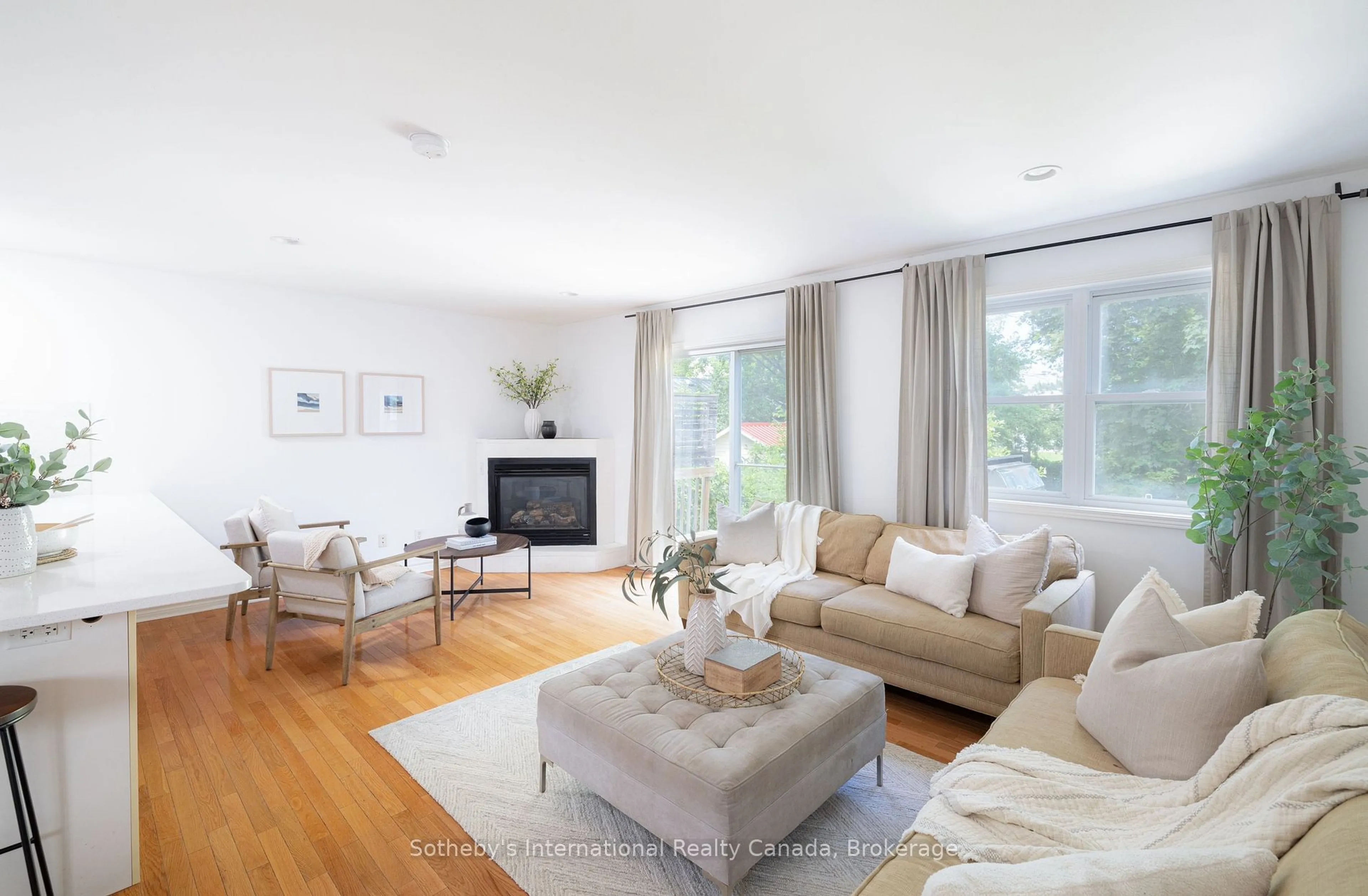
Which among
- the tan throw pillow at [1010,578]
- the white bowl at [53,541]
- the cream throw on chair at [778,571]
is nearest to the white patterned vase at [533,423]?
the cream throw on chair at [778,571]

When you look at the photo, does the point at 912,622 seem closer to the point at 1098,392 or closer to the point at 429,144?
the point at 1098,392

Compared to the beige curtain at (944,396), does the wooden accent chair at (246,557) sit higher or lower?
lower

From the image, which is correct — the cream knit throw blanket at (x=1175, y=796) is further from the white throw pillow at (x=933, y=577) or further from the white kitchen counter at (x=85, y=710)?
the white kitchen counter at (x=85, y=710)

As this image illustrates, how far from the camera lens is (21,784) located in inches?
61.8

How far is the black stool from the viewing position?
1.50 meters

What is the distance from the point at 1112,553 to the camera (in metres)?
3.26

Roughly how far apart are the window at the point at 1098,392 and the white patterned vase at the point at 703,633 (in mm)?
2241

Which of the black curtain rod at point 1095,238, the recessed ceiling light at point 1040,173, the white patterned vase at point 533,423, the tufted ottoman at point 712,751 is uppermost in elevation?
the recessed ceiling light at point 1040,173

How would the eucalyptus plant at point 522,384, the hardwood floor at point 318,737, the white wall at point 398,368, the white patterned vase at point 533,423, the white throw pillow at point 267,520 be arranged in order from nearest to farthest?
the hardwood floor at point 318,737 → the white wall at point 398,368 → the white throw pillow at point 267,520 → the white patterned vase at point 533,423 → the eucalyptus plant at point 522,384

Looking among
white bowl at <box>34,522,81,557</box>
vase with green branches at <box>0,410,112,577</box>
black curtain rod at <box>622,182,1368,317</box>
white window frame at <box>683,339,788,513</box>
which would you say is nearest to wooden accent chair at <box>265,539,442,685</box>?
white bowl at <box>34,522,81,557</box>

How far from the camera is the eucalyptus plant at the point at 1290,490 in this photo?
2393mm

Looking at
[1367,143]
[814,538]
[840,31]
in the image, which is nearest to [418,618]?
[814,538]

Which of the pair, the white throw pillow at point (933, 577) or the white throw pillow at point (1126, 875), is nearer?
the white throw pillow at point (1126, 875)

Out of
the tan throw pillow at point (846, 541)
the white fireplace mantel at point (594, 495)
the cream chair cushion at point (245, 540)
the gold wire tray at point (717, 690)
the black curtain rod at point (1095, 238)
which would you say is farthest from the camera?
the white fireplace mantel at point (594, 495)
